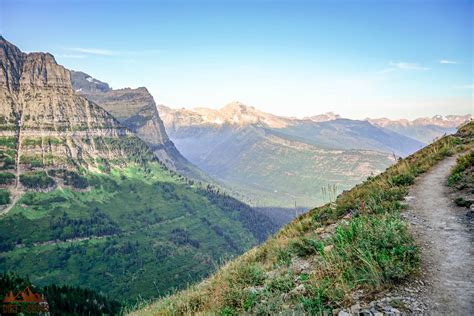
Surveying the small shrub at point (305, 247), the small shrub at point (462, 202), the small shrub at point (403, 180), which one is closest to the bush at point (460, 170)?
the small shrub at point (403, 180)

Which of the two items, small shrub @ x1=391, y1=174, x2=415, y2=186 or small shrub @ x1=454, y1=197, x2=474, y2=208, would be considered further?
small shrub @ x1=391, y1=174, x2=415, y2=186

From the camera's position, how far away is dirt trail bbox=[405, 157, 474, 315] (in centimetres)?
770

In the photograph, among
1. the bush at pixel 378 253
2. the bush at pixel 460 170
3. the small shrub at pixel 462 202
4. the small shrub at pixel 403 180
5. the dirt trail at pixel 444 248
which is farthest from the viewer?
the small shrub at pixel 403 180

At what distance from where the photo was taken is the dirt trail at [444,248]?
7703 millimetres

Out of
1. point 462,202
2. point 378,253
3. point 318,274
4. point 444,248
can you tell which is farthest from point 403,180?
point 318,274

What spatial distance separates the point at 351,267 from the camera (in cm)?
965

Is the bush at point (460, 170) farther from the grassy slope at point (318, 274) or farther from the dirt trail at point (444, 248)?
the grassy slope at point (318, 274)

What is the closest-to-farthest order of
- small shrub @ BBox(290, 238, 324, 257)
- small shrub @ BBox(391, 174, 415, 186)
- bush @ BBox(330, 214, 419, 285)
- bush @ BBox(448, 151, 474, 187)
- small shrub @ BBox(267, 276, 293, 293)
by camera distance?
1. bush @ BBox(330, 214, 419, 285)
2. small shrub @ BBox(267, 276, 293, 293)
3. small shrub @ BBox(290, 238, 324, 257)
4. bush @ BBox(448, 151, 474, 187)
5. small shrub @ BBox(391, 174, 415, 186)

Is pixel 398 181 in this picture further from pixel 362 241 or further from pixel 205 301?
pixel 205 301

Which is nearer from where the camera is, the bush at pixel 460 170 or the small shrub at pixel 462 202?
the small shrub at pixel 462 202

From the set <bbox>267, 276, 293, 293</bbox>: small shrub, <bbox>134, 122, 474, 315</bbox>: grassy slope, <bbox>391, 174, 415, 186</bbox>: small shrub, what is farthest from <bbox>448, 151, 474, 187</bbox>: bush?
<bbox>267, 276, 293, 293</bbox>: small shrub

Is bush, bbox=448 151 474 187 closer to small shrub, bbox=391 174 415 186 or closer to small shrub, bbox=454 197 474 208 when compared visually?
small shrub, bbox=391 174 415 186

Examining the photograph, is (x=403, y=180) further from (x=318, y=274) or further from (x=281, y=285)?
(x=281, y=285)

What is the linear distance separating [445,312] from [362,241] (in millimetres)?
3572
